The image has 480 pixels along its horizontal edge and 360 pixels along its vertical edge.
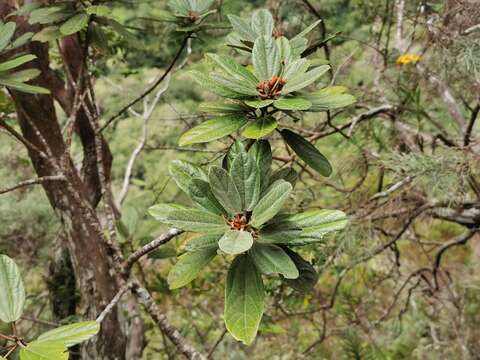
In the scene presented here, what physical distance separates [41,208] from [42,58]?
2.64ft

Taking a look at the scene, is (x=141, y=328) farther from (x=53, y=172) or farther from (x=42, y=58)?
(x=42, y=58)

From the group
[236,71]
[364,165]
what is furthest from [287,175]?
[364,165]

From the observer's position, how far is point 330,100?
535 mm

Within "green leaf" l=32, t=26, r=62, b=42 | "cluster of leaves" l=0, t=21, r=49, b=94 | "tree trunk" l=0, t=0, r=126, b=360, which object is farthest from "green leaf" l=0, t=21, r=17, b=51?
"tree trunk" l=0, t=0, r=126, b=360

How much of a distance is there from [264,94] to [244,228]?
0.53 ft

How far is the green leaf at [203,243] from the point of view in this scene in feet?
1.53

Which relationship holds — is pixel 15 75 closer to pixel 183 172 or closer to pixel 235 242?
pixel 183 172

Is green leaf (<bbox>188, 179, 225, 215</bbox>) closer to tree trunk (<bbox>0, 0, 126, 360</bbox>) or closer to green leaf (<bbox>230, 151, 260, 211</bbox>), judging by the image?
green leaf (<bbox>230, 151, 260, 211</bbox>)

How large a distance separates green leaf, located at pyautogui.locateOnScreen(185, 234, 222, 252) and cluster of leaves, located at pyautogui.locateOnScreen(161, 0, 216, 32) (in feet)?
1.58

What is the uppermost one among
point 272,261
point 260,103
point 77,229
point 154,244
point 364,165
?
point 260,103

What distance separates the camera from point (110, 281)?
97cm

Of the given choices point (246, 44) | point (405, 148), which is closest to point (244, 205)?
point (246, 44)

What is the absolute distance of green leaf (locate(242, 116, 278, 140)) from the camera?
48 cm

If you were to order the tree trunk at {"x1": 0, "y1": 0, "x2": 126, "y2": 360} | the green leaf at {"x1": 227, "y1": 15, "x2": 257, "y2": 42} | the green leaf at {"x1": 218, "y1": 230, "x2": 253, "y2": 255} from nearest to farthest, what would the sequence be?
the green leaf at {"x1": 218, "y1": 230, "x2": 253, "y2": 255}, the green leaf at {"x1": 227, "y1": 15, "x2": 257, "y2": 42}, the tree trunk at {"x1": 0, "y1": 0, "x2": 126, "y2": 360}
